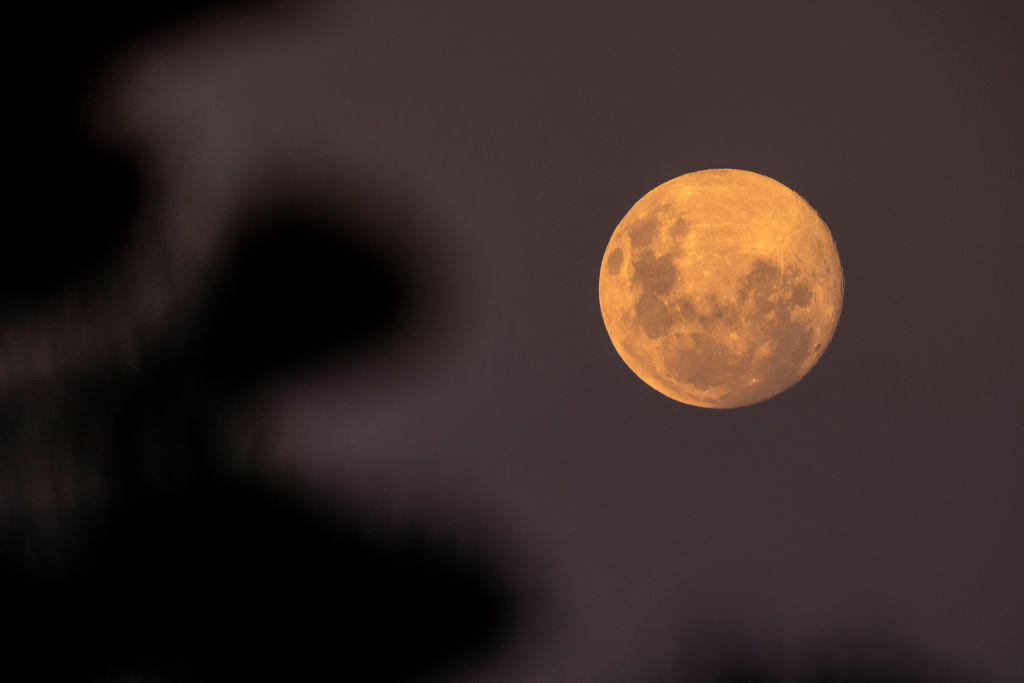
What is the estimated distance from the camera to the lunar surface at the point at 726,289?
1707 mm

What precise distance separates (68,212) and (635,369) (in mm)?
1325

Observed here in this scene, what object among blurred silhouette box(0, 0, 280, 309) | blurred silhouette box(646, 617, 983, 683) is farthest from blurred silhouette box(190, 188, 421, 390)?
blurred silhouette box(646, 617, 983, 683)

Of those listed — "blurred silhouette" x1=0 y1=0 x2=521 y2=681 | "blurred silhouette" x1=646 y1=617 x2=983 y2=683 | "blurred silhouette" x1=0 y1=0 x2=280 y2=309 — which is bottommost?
"blurred silhouette" x1=646 y1=617 x2=983 y2=683

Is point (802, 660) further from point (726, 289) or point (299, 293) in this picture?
point (299, 293)

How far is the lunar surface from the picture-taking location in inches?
67.2

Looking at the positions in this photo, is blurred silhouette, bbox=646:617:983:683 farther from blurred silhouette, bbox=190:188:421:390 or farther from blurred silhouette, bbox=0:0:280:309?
blurred silhouette, bbox=0:0:280:309

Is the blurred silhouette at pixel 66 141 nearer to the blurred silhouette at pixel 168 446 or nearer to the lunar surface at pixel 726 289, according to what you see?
the blurred silhouette at pixel 168 446

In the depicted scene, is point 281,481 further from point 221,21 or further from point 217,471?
point 221,21

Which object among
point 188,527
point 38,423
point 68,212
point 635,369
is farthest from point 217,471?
point 635,369

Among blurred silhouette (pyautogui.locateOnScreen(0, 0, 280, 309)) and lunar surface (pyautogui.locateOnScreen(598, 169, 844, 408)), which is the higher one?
blurred silhouette (pyautogui.locateOnScreen(0, 0, 280, 309))

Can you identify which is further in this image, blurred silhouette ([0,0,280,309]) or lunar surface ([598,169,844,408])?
lunar surface ([598,169,844,408])

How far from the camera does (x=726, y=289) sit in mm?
1701

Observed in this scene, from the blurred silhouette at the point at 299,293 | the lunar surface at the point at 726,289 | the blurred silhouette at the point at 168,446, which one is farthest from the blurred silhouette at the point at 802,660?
the blurred silhouette at the point at 299,293

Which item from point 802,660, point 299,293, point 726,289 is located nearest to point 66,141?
point 299,293
